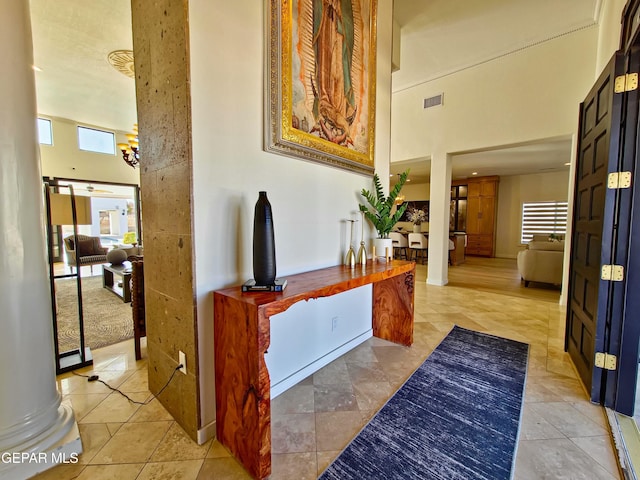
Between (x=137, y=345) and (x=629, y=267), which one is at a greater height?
(x=629, y=267)

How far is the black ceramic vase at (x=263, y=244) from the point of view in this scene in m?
1.39

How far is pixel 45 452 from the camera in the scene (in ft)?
4.26

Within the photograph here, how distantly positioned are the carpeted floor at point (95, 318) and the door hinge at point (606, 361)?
13.0 feet

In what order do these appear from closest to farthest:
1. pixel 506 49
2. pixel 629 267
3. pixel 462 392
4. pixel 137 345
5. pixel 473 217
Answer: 1. pixel 629 267
2. pixel 462 392
3. pixel 137 345
4. pixel 506 49
5. pixel 473 217

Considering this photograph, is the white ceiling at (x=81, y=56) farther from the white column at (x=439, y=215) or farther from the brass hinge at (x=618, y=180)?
the white column at (x=439, y=215)

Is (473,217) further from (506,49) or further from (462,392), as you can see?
(462,392)

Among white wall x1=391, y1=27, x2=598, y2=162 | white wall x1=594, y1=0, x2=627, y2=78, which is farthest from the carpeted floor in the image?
white wall x1=594, y1=0, x2=627, y2=78

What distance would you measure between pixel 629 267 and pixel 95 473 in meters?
3.11

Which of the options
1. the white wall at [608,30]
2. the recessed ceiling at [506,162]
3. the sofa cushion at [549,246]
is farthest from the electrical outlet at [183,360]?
the sofa cushion at [549,246]

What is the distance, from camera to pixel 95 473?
1264 millimetres

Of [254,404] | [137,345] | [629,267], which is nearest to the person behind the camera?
[254,404]

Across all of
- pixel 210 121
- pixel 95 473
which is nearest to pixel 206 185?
pixel 210 121

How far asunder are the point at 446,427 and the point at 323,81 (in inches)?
95.3

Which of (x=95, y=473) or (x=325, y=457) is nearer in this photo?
(x=95, y=473)
